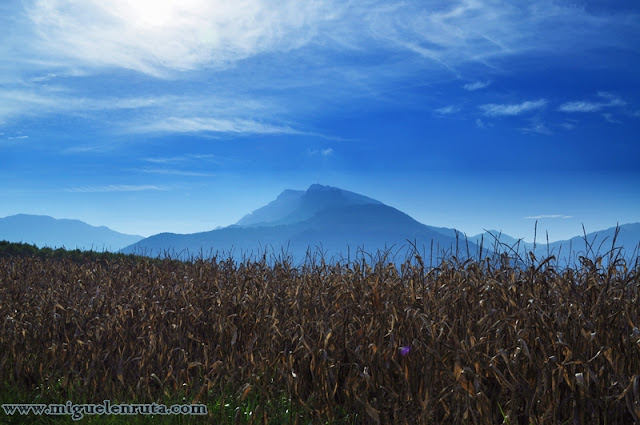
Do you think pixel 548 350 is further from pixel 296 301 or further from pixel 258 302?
pixel 258 302

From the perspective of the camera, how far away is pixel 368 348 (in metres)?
4.44

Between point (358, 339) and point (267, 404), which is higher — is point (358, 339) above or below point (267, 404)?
above

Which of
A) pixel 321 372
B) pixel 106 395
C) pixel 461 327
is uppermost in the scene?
pixel 461 327

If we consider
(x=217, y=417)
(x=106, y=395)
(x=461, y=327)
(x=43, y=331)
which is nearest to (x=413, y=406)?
(x=461, y=327)

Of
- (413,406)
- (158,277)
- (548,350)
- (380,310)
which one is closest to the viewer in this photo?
(413,406)

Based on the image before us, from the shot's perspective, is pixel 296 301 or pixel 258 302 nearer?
pixel 296 301

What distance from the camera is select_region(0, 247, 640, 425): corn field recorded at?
382 cm

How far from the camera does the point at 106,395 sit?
4879 mm

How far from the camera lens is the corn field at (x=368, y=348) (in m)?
3.82

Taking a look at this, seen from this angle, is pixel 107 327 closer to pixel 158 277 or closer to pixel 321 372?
pixel 321 372

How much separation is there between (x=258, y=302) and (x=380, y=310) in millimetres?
1614

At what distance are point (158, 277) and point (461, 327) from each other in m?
6.61

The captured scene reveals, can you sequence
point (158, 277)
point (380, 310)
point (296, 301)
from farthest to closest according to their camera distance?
point (158, 277) → point (296, 301) → point (380, 310)

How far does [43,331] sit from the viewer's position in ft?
20.7
